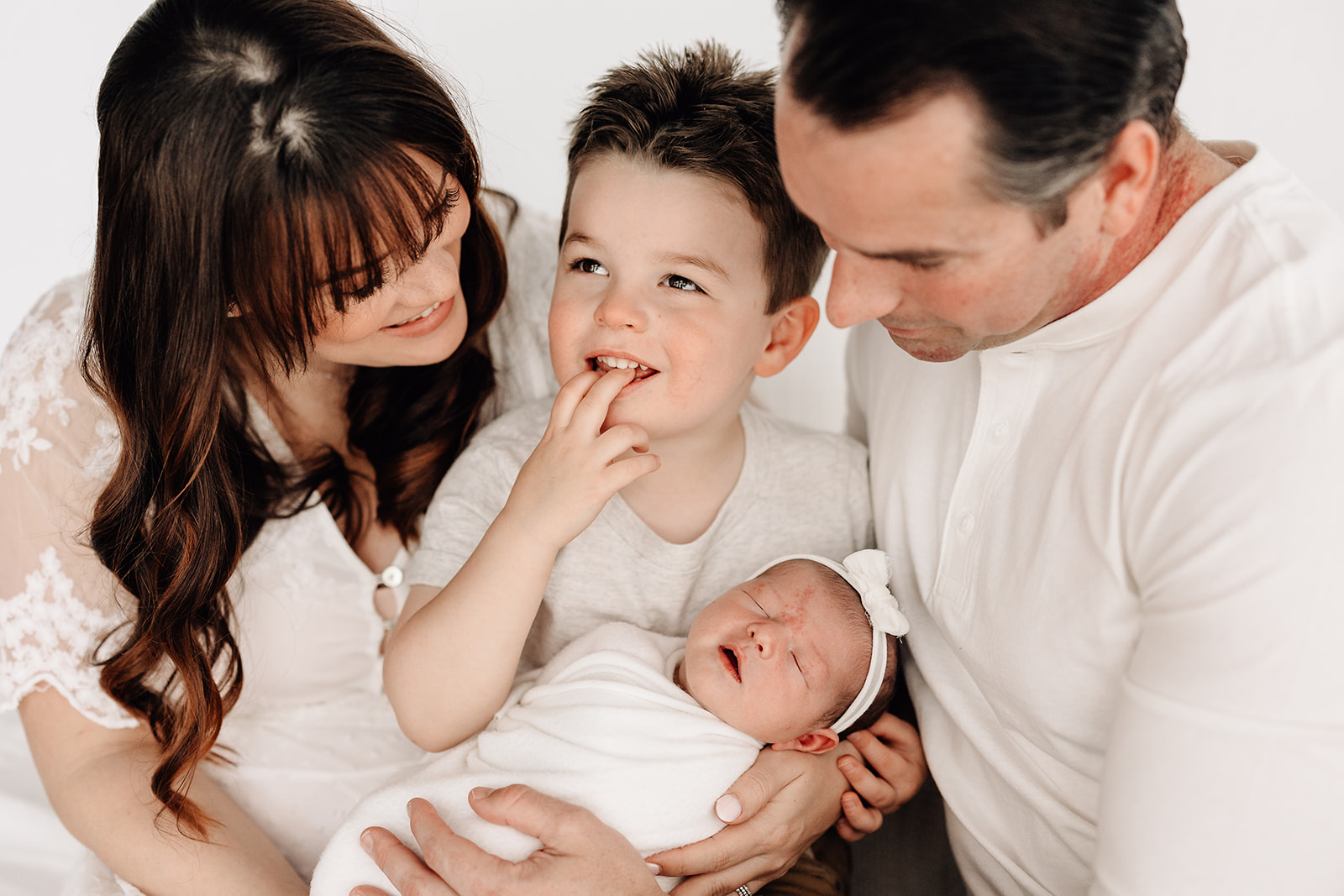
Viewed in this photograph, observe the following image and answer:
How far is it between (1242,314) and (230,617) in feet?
4.97

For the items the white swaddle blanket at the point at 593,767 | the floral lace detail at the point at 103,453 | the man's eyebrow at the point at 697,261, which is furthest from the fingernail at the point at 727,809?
the floral lace detail at the point at 103,453

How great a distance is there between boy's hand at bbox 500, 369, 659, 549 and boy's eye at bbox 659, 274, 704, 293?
16cm

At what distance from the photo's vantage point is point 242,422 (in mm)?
1570

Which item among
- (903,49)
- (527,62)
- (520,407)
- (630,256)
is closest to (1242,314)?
(903,49)

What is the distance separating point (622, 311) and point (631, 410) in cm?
16

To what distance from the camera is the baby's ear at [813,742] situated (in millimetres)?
1564

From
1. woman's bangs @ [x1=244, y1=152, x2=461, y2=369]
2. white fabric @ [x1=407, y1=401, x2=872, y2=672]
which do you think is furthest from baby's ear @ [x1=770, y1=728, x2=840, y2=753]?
woman's bangs @ [x1=244, y1=152, x2=461, y2=369]

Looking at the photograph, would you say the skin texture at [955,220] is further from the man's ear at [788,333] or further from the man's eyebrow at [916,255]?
the man's ear at [788,333]

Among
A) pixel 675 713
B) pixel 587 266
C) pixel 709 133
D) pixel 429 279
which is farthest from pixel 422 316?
pixel 675 713

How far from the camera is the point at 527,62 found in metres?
2.47

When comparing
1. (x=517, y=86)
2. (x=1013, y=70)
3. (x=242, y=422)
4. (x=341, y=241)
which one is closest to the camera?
(x=1013, y=70)

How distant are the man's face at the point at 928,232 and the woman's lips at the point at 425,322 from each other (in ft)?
2.08

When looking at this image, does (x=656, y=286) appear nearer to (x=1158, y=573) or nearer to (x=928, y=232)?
(x=928, y=232)

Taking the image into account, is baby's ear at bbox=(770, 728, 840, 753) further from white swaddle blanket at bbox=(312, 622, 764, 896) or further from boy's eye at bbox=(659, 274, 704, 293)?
boy's eye at bbox=(659, 274, 704, 293)
